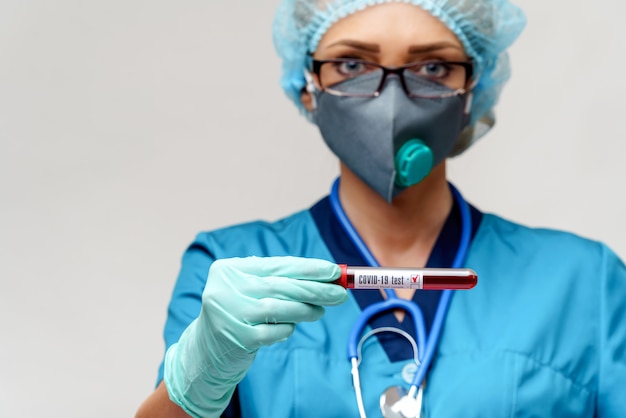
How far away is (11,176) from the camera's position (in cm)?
264

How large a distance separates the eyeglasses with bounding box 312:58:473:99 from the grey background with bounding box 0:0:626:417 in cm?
63

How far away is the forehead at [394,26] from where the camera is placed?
6.47ft

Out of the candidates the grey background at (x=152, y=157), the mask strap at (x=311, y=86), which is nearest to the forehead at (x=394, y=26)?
the mask strap at (x=311, y=86)

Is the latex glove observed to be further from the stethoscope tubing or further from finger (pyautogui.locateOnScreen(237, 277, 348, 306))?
the stethoscope tubing

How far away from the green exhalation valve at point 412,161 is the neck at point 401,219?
11cm

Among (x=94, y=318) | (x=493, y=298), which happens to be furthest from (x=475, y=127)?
(x=94, y=318)

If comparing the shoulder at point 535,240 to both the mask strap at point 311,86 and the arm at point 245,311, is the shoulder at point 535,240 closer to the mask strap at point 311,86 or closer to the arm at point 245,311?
the mask strap at point 311,86

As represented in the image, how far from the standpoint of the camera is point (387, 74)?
196cm

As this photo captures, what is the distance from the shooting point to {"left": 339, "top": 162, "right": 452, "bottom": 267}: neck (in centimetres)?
209

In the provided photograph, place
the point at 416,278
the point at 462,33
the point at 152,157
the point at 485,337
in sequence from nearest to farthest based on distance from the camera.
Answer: the point at 416,278 < the point at 485,337 < the point at 462,33 < the point at 152,157

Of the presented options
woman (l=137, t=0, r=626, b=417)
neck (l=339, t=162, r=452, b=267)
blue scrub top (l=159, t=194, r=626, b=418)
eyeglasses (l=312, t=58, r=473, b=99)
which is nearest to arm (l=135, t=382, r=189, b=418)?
woman (l=137, t=0, r=626, b=417)

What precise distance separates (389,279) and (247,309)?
0.20m

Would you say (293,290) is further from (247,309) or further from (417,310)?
(417,310)

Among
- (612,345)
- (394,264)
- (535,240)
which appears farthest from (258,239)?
(612,345)
